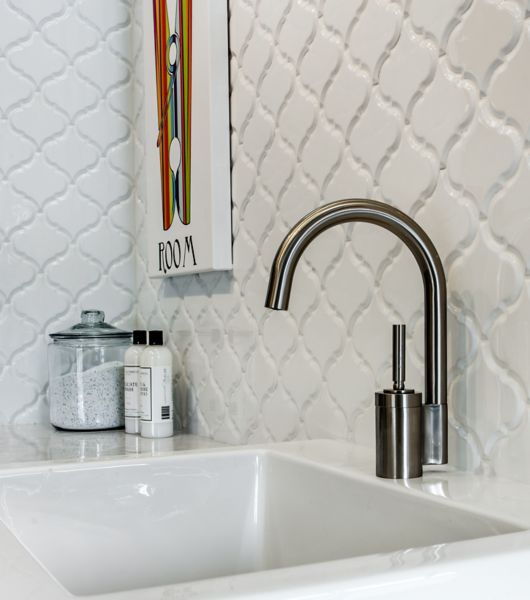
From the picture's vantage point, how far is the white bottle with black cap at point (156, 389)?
1385 millimetres

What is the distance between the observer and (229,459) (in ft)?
3.27

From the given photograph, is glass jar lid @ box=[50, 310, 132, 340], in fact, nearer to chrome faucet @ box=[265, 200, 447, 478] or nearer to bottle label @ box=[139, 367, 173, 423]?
bottle label @ box=[139, 367, 173, 423]

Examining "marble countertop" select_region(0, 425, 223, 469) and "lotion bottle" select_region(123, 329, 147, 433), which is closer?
"marble countertop" select_region(0, 425, 223, 469)

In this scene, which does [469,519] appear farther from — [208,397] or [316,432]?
[208,397]

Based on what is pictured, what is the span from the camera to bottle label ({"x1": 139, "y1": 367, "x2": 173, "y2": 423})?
1.38m

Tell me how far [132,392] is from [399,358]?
732 mm

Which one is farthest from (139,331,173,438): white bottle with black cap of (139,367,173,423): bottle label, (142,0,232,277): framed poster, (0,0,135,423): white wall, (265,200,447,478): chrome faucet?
(265,200,447,478): chrome faucet

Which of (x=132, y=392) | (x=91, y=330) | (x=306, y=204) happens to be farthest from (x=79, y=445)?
(x=306, y=204)

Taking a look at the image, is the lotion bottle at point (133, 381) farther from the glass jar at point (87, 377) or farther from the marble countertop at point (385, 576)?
the marble countertop at point (385, 576)

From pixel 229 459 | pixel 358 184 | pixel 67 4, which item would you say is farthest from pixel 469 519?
pixel 67 4

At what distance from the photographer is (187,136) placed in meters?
1.42

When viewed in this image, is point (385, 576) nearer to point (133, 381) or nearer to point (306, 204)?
point (306, 204)

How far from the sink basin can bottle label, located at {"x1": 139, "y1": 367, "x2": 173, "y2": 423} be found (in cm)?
40

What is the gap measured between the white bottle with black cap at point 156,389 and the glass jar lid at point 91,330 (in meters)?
0.18
